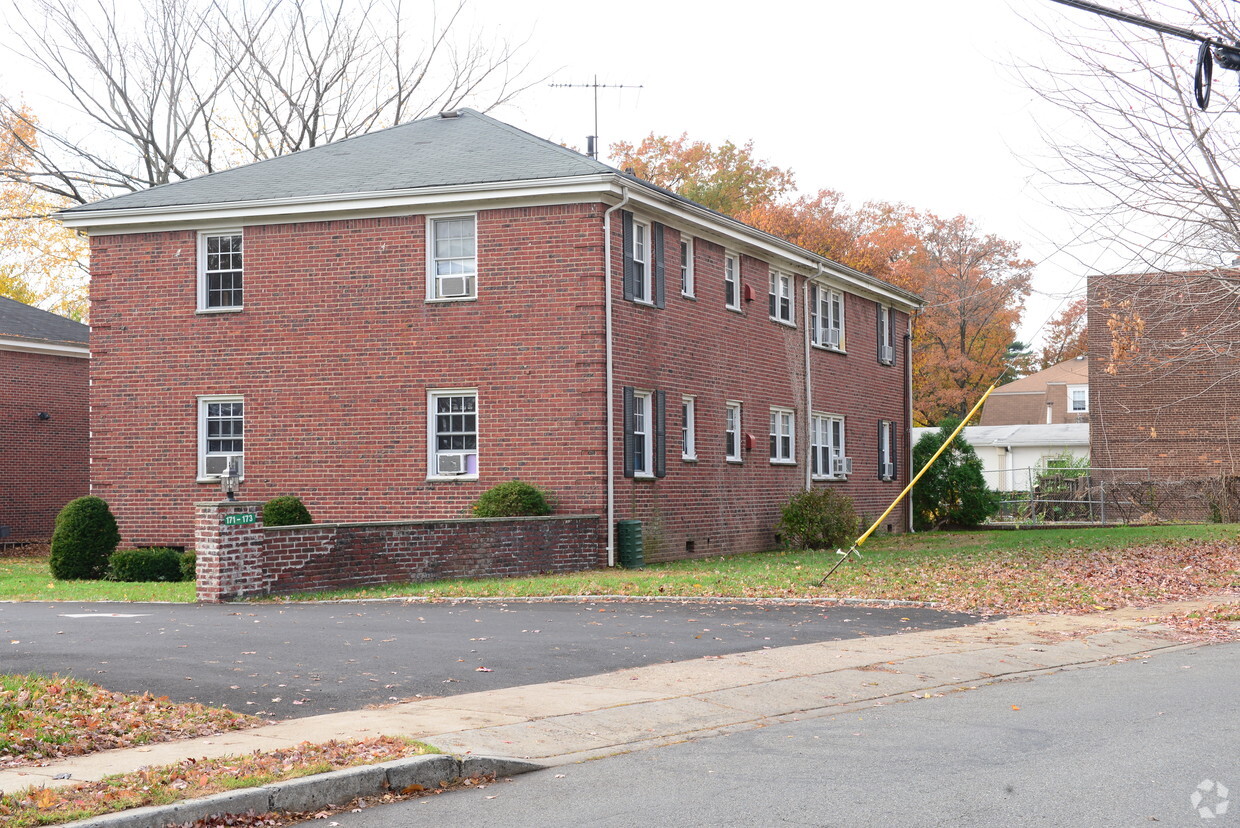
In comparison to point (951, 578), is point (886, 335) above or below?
above

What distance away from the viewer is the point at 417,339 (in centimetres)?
2438

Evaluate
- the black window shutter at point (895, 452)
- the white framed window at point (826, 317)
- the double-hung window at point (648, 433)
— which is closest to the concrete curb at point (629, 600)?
the double-hung window at point (648, 433)

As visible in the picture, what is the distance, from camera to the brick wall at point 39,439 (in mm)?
33781

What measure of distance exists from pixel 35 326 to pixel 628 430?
65.3ft

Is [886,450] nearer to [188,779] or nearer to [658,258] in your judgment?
[658,258]

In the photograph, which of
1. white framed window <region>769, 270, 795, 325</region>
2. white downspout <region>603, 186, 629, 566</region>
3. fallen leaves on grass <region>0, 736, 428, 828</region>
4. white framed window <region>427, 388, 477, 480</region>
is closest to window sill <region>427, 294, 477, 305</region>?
white framed window <region>427, 388, 477, 480</region>

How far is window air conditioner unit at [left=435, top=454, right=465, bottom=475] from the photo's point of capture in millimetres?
24109

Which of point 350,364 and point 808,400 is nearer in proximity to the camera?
point 350,364

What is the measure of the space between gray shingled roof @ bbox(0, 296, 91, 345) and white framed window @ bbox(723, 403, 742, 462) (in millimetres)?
16773

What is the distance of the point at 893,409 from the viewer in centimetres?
3806

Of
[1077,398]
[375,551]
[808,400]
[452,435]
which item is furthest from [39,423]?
[1077,398]

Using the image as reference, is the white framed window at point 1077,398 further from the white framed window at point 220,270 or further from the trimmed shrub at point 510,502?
the white framed window at point 220,270

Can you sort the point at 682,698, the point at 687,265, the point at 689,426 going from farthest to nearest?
the point at 687,265, the point at 689,426, the point at 682,698

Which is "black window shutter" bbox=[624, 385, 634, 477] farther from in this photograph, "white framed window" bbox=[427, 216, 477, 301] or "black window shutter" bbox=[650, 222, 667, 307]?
"white framed window" bbox=[427, 216, 477, 301]
